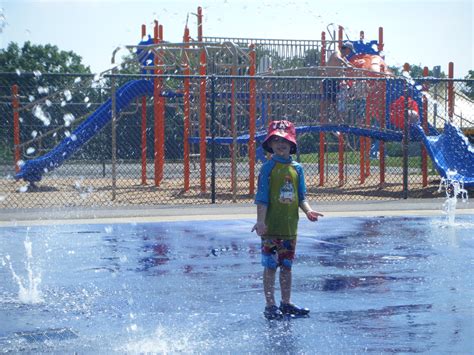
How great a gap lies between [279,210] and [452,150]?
43.9 ft

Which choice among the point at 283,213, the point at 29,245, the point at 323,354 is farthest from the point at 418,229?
the point at 323,354

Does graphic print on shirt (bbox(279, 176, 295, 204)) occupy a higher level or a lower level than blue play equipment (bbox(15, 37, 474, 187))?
lower

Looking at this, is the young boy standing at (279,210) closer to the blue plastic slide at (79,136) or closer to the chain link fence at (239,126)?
the chain link fence at (239,126)

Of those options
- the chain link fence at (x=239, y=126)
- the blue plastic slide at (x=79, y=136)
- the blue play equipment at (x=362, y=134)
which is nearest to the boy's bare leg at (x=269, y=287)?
the chain link fence at (x=239, y=126)

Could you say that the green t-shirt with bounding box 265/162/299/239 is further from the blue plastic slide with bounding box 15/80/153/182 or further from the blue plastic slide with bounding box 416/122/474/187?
the blue plastic slide with bounding box 15/80/153/182

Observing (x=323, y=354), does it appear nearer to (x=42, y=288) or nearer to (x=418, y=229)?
(x=42, y=288)

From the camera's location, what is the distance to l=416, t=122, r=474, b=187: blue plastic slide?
19.0 metres

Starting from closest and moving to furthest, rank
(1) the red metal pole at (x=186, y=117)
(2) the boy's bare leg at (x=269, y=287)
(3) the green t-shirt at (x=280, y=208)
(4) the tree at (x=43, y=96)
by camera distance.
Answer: (2) the boy's bare leg at (x=269, y=287)
(3) the green t-shirt at (x=280, y=208)
(4) the tree at (x=43, y=96)
(1) the red metal pole at (x=186, y=117)

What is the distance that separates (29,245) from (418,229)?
5.06 meters

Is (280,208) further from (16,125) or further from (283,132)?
(16,125)

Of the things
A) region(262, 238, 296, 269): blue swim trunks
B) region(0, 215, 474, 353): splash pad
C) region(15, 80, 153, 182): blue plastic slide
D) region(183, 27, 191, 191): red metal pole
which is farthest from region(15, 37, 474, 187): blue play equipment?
region(262, 238, 296, 269): blue swim trunks

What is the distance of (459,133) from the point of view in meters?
19.8

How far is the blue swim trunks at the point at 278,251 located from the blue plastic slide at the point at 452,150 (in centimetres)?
1238

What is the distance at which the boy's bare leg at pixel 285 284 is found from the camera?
6969mm
